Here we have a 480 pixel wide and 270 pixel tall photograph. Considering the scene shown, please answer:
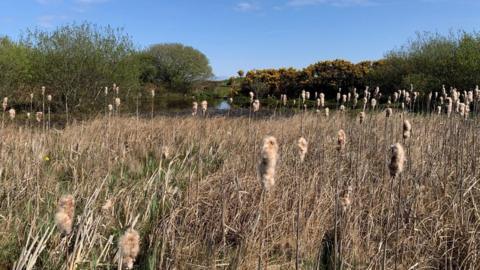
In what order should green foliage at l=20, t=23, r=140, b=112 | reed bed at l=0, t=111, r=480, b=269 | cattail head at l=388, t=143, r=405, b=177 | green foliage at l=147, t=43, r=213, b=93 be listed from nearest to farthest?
cattail head at l=388, t=143, r=405, b=177
reed bed at l=0, t=111, r=480, b=269
green foliage at l=20, t=23, r=140, b=112
green foliage at l=147, t=43, r=213, b=93

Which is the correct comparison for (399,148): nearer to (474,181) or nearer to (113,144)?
(474,181)

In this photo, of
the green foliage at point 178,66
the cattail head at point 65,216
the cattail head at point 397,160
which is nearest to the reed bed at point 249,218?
the cattail head at point 397,160

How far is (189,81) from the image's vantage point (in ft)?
189

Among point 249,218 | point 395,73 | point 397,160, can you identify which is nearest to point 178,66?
point 395,73

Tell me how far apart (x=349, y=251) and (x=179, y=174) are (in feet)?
6.68

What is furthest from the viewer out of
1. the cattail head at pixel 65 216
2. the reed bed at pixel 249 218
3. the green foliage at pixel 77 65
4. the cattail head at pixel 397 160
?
the green foliage at pixel 77 65

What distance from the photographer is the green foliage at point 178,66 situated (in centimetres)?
5591

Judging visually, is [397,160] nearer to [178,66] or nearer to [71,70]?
[71,70]

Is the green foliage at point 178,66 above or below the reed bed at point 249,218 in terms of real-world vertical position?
above

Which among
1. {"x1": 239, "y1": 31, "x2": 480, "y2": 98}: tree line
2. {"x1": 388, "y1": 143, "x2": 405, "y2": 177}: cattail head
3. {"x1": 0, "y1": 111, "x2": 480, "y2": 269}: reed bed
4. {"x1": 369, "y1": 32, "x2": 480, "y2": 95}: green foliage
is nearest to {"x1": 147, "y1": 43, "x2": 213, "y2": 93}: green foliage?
{"x1": 239, "y1": 31, "x2": 480, "y2": 98}: tree line

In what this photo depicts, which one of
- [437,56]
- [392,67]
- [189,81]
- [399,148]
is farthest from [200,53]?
[399,148]

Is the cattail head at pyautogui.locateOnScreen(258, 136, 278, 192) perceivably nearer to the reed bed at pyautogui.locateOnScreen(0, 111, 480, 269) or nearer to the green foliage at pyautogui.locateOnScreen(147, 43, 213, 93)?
the reed bed at pyautogui.locateOnScreen(0, 111, 480, 269)

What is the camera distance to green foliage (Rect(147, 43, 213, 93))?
5591 centimetres

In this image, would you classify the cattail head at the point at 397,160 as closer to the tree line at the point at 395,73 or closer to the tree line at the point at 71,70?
the tree line at the point at 395,73
